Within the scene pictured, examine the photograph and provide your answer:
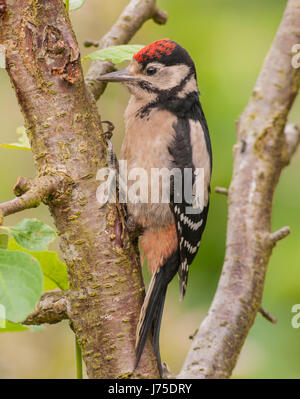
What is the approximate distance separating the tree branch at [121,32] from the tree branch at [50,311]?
0.71 m

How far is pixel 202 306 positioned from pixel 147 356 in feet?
4.91

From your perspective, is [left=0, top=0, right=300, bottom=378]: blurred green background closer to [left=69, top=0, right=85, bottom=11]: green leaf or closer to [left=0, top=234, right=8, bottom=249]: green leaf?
[left=69, top=0, right=85, bottom=11]: green leaf

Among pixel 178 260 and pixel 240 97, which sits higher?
pixel 240 97

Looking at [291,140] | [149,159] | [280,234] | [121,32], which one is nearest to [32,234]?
[149,159]

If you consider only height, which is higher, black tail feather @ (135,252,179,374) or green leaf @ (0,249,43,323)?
green leaf @ (0,249,43,323)

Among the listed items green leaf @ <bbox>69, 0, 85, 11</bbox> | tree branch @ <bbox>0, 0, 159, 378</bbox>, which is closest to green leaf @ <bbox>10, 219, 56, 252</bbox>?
tree branch @ <bbox>0, 0, 159, 378</bbox>

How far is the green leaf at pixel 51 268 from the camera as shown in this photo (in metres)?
1.54

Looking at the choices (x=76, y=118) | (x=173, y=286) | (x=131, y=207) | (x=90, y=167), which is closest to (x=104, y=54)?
(x=76, y=118)

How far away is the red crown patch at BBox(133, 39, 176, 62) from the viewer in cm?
235

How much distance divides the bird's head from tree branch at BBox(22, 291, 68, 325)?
1034 millimetres

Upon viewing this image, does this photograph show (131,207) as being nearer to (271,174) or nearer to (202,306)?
(271,174)

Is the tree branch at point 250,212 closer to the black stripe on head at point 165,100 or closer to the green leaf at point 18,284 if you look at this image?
the black stripe on head at point 165,100

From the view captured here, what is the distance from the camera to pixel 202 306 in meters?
3.09

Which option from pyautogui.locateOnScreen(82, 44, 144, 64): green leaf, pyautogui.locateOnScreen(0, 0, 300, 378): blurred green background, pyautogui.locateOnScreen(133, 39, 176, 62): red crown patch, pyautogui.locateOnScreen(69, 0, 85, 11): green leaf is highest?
pyautogui.locateOnScreen(69, 0, 85, 11): green leaf
